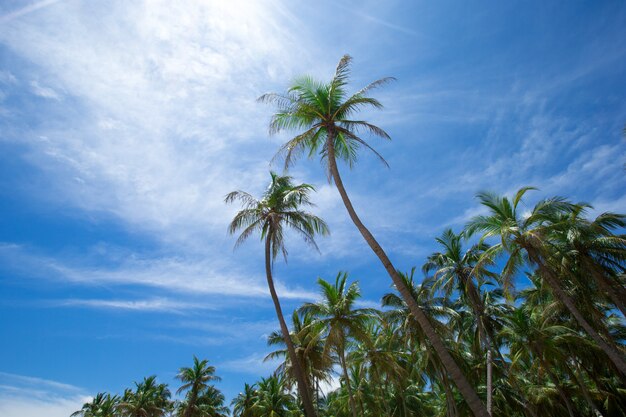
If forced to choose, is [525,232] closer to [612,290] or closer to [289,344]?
[612,290]

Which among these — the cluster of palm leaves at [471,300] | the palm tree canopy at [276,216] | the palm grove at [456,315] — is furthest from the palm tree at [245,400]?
the palm tree canopy at [276,216]

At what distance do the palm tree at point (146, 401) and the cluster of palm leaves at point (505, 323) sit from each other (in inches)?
904

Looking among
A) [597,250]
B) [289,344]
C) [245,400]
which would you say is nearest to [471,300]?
[597,250]

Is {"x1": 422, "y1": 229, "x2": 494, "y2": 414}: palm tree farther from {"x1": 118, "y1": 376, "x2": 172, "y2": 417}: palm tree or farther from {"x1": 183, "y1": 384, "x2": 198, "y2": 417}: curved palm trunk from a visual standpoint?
{"x1": 118, "y1": 376, "x2": 172, "y2": 417}: palm tree

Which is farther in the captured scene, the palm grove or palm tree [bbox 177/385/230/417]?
palm tree [bbox 177/385/230/417]

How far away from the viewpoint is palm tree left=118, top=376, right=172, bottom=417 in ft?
132

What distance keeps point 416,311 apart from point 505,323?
1958 centimetres

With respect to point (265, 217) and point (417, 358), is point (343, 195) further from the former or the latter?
point (417, 358)

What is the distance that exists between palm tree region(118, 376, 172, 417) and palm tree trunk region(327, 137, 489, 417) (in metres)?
41.2

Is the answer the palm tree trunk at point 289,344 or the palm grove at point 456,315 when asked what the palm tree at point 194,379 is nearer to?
the palm grove at point 456,315

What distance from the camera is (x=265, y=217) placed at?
65.3 ft

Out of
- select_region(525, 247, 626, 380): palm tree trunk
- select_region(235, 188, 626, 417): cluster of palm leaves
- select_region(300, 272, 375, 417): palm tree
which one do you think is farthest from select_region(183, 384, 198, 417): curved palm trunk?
select_region(525, 247, 626, 380): palm tree trunk

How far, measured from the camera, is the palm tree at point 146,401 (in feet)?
132

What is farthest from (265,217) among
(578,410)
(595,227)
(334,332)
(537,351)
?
(578,410)
